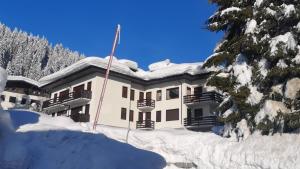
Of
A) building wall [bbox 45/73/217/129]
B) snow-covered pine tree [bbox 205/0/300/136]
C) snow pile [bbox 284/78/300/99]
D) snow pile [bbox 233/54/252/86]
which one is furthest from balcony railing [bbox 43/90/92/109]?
snow pile [bbox 284/78/300/99]

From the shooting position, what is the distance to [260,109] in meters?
22.2

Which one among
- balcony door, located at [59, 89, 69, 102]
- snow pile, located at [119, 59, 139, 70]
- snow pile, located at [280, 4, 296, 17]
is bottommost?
balcony door, located at [59, 89, 69, 102]

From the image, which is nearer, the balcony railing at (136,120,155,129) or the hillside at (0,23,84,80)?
the balcony railing at (136,120,155,129)

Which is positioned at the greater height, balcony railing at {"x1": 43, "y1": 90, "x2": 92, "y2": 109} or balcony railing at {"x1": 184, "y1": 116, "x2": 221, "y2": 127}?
balcony railing at {"x1": 43, "y1": 90, "x2": 92, "y2": 109}

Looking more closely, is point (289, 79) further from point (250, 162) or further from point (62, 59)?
point (62, 59)

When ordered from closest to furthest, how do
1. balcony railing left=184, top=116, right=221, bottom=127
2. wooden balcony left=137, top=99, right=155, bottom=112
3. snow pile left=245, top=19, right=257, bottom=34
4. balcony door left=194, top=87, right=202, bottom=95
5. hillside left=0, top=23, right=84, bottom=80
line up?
snow pile left=245, top=19, right=257, bottom=34 → balcony railing left=184, top=116, right=221, bottom=127 → balcony door left=194, top=87, right=202, bottom=95 → wooden balcony left=137, top=99, right=155, bottom=112 → hillside left=0, top=23, right=84, bottom=80

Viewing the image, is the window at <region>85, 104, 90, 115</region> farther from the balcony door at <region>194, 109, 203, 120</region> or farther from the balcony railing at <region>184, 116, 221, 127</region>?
the balcony door at <region>194, 109, 203, 120</region>

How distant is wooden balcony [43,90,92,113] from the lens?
4294cm

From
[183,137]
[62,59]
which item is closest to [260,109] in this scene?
[183,137]

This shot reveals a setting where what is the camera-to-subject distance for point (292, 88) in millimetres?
21500

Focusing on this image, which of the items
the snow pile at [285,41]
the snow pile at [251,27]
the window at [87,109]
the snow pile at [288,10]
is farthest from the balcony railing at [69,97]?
the snow pile at [288,10]

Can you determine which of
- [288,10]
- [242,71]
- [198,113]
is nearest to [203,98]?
[198,113]

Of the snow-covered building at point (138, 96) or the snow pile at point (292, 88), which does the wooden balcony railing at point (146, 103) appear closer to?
the snow-covered building at point (138, 96)

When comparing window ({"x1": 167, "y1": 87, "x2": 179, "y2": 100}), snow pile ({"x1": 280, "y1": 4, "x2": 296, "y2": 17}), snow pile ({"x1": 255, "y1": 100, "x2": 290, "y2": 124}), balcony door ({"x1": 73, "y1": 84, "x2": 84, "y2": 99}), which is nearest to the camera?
snow pile ({"x1": 255, "y1": 100, "x2": 290, "y2": 124})
